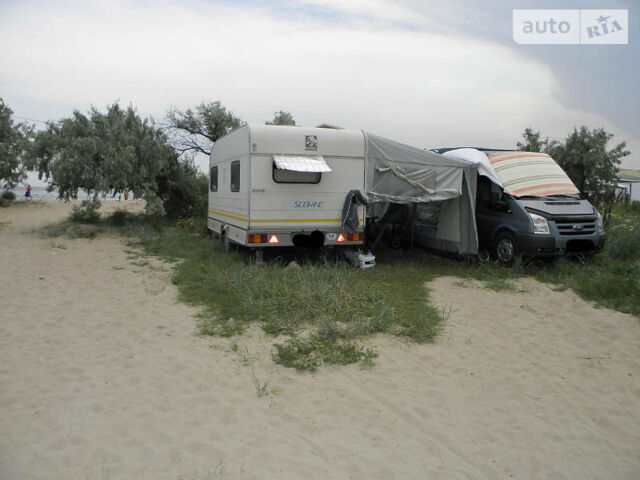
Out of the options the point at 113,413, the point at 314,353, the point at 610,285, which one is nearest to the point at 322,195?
the point at 314,353

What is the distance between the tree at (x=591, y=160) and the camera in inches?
567

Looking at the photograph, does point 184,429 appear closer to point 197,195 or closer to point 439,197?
point 439,197

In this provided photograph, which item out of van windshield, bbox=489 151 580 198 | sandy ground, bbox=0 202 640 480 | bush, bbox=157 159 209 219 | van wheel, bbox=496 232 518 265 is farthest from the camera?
bush, bbox=157 159 209 219

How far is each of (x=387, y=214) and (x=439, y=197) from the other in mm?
2130

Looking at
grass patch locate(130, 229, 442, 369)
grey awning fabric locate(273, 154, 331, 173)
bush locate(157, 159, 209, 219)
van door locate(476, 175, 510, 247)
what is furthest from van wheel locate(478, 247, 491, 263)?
bush locate(157, 159, 209, 219)

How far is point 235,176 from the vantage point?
9.72 metres

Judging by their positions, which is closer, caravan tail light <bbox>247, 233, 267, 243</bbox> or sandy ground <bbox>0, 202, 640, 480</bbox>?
sandy ground <bbox>0, 202, 640, 480</bbox>

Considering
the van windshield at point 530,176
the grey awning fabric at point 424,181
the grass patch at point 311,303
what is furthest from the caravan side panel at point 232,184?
the van windshield at point 530,176

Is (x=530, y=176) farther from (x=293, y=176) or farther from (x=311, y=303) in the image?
(x=311, y=303)

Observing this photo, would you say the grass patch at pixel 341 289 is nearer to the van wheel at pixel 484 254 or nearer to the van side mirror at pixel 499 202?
the van wheel at pixel 484 254

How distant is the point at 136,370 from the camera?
15.5 feet

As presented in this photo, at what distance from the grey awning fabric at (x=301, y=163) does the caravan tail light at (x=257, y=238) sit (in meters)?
1.29

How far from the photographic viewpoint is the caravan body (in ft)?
28.7

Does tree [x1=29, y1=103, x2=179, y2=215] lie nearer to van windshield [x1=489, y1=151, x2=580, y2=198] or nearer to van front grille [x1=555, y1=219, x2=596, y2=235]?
van windshield [x1=489, y1=151, x2=580, y2=198]
